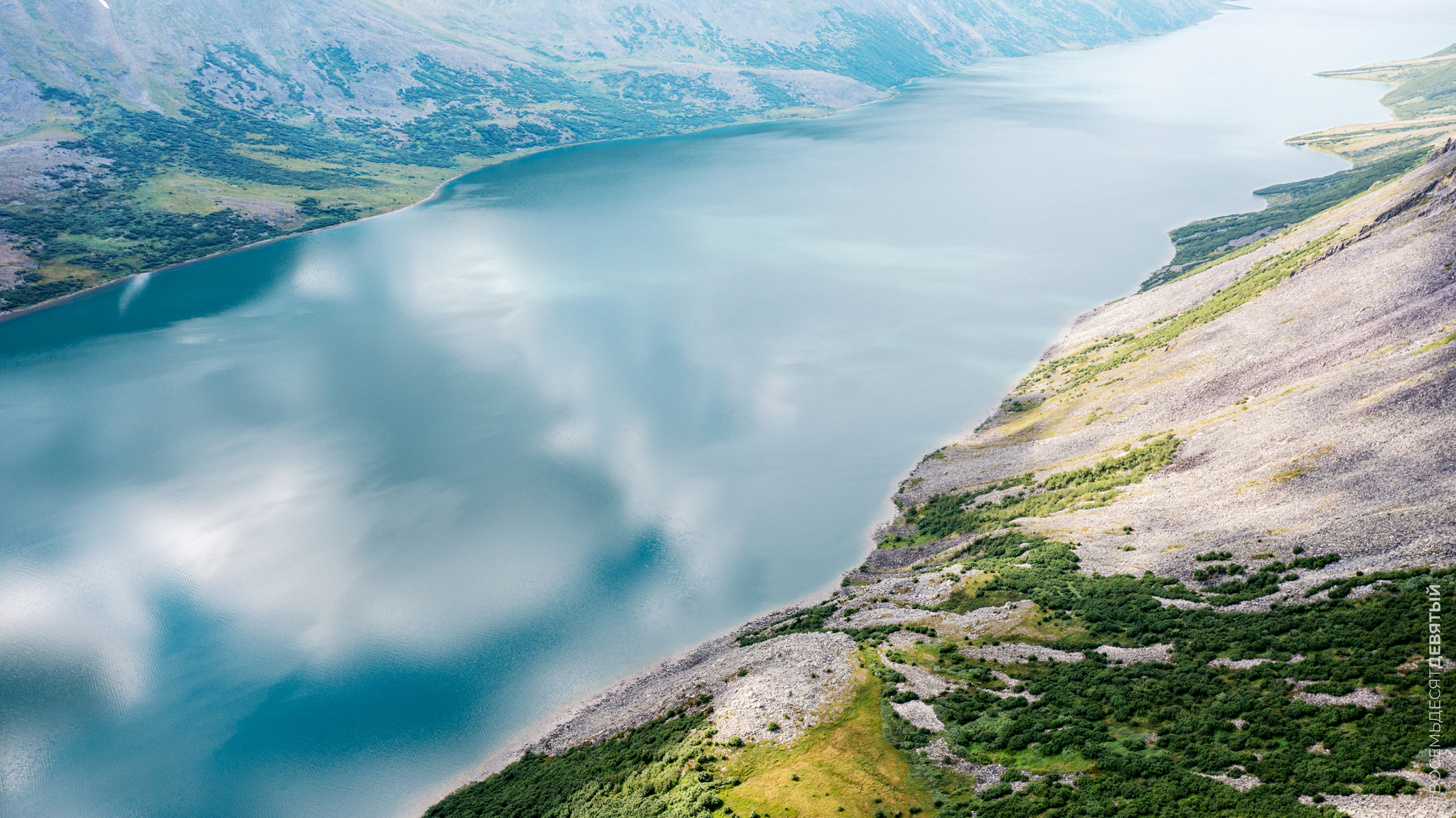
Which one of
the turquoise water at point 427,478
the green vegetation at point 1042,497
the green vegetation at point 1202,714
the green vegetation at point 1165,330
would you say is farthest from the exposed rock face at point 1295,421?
the turquoise water at point 427,478

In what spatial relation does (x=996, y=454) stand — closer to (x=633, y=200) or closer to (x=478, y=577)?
(x=478, y=577)

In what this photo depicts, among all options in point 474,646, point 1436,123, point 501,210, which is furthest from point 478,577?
point 1436,123

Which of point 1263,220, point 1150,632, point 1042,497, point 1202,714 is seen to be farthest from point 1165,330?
point 1263,220

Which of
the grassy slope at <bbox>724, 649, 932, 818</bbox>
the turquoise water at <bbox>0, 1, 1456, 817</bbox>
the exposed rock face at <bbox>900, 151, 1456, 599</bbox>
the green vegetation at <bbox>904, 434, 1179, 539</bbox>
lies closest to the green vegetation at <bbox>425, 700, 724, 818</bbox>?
the grassy slope at <bbox>724, 649, 932, 818</bbox>

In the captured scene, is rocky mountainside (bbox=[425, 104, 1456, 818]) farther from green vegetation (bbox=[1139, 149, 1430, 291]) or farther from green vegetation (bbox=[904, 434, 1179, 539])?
green vegetation (bbox=[1139, 149, 1430, 291])

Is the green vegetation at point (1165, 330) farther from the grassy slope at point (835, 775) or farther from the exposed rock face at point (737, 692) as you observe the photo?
the grassy slope at point (835, 775)

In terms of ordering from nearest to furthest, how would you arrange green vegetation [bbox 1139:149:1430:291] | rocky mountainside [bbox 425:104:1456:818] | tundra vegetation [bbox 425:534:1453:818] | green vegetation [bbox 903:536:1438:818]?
green vegetation [bbox 903:536:1438:818]
tundra vegetation [bbox 425:534:1453:818]
rocky mountainside [bbox 425:104:1456:818]
green vegetation [bbox 1139:149:1430:291]

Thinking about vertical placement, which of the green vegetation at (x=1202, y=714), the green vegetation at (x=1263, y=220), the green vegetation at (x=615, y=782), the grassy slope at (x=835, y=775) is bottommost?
the green vegetation at (x=615, y=782)
